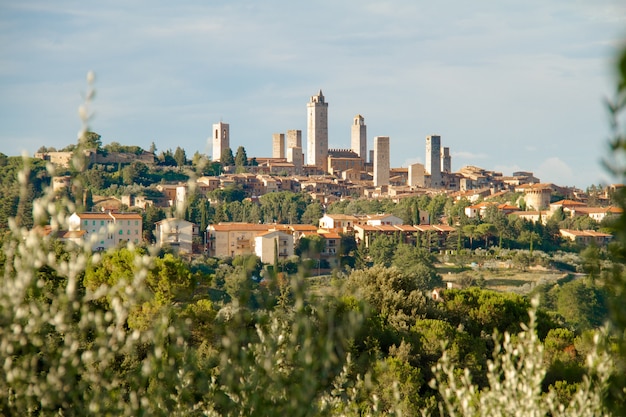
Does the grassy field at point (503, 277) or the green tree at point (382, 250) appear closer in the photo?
the grassy field at point (503, 277)

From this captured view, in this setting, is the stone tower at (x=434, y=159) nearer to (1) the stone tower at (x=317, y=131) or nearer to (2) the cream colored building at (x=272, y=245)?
(1) the stone tower at (x=317, y=131)

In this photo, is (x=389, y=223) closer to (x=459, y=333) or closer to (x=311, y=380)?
(x=459, y=333)

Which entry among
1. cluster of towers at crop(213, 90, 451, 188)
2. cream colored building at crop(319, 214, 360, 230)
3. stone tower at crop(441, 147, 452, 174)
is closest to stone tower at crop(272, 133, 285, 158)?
cluster of towers at crop(213, 90, 451, 188)

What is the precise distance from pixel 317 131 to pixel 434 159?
16.0 meters

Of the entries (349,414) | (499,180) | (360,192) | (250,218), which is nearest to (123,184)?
(250,218)

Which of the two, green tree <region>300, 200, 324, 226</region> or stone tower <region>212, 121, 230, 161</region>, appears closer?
green tree <region>300, 200, 324, 226</region>

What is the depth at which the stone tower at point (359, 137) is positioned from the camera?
→ 126m

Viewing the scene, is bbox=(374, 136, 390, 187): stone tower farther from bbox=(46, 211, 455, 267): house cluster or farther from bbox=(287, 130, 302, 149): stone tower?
bbox=(46, 211, 455, 267): house cluster

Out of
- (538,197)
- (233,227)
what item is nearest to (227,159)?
(538,197)

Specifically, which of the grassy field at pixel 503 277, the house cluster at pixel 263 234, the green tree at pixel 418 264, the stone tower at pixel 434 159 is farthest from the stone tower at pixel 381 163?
the grassy field at pixel 503 277

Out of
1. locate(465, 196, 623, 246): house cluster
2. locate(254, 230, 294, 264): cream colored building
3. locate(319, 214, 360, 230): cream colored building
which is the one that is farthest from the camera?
locate(465, 196, 623, 246): house cluster

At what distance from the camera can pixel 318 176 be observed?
107 meters

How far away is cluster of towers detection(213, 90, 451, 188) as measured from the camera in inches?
4289

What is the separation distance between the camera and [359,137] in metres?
126
